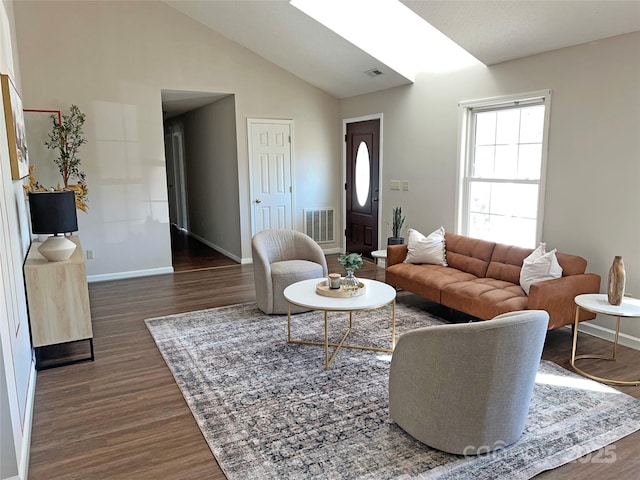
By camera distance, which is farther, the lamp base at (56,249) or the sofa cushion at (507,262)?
the sofa cushion at (507,262)

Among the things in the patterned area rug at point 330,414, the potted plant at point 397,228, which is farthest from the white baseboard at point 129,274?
the potted plant at point 397,228

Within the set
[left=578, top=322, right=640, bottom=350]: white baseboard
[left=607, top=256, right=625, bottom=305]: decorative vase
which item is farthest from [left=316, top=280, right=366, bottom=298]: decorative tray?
[left=578, top=322, right=640, bottom=350]: white baseboard

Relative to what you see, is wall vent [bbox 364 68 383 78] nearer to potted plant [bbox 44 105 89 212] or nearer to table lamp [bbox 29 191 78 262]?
potted plant [bbox 44 105 89 212]

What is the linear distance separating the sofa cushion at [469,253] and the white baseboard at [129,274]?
3.69m

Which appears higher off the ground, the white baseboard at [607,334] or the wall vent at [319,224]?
the wall vent at [319,224]

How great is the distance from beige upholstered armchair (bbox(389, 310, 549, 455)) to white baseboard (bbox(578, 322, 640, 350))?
1856mm

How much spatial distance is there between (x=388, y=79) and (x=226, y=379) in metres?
4.25

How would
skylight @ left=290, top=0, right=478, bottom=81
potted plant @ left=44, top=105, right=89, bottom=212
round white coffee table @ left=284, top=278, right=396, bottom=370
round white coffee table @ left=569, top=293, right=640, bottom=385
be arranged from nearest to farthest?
round white coffee table @ left=569, top=293, right=640, bottom=385 → round white coffee table @ left=284, top=278, right=396, bottom=370 → skylight @ left=290, top=0, right=478, bottom=81 → potted plant @ left=44, top=105, right=89, bottom=212

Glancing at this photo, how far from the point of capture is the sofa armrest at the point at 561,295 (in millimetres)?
3408

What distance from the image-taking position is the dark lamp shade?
335cm

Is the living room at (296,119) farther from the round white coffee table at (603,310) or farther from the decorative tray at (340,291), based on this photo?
the decorative tray at (340,291)

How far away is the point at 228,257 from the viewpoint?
285 inches

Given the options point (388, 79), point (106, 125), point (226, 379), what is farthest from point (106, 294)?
point (388, 79)

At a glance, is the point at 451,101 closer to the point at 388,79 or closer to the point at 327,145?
the point at 388,79
